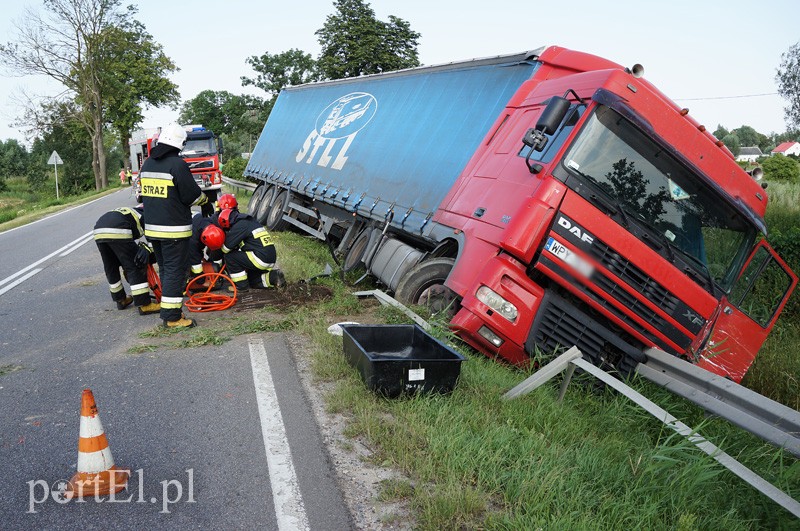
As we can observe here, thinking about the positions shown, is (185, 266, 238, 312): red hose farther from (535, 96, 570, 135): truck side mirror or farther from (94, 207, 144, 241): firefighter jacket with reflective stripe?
(535, 96, 570, 135): truck side mirror

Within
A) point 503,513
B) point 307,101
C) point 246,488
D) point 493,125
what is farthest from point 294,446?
point 307,101

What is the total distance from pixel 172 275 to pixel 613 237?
167 inches

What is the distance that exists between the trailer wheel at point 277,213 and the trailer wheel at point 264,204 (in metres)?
0.25

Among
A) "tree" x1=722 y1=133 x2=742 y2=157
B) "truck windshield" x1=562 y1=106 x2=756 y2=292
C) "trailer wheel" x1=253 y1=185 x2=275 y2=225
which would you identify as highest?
"tree" x1=722 y1=133 x2=742 y2=157

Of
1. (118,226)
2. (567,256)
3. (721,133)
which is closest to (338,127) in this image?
(118,226)

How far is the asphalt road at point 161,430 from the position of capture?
9.94 ft

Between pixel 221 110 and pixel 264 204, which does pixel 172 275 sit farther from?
pixel 221 110

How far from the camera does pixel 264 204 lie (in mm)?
15008

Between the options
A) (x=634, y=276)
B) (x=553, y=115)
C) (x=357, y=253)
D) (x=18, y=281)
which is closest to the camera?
(x=553, y=115)

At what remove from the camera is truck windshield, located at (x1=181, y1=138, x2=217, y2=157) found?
19.5m

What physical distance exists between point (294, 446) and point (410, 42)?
4917cm

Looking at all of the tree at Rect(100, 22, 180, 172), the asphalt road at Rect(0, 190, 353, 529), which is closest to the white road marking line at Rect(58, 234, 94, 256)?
the asphalt road at Rect(0, 190, 353, 529)

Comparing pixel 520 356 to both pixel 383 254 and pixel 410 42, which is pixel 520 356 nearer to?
pixel 383 254

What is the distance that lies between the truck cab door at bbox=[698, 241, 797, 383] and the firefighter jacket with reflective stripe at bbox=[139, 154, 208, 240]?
5.21 meters
